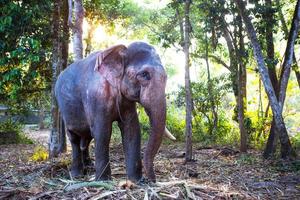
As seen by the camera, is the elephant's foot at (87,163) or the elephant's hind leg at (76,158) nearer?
the elephant's hind leg at (76,158)

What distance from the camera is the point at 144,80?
5.16 metres

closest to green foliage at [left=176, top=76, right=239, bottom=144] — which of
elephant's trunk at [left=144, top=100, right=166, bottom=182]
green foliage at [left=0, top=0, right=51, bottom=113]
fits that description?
green foliage at [left=0, top=0, right=51, bottom=113]

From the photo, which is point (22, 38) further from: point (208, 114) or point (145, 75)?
point (208, 114)

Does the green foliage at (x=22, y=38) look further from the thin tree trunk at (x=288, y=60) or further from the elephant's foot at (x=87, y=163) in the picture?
the thin tree trunk at (x=288, y=60)

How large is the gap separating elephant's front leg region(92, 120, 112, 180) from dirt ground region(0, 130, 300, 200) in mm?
254

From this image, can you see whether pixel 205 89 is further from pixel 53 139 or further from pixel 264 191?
pixel 264 191

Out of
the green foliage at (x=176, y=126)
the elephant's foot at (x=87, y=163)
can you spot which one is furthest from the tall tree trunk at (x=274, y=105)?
the green foliage at (x=176, y=126)

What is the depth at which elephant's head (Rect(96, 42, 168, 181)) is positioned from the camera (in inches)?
197

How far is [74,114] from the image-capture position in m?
6.59

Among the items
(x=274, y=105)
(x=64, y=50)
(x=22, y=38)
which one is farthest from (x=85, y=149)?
(x=64, y=50)

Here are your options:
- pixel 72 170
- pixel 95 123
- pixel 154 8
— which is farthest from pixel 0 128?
pixel 95 123

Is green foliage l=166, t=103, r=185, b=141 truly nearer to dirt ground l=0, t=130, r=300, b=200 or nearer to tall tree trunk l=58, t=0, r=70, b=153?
dirt ground l=0, t=130, r=300, b=200

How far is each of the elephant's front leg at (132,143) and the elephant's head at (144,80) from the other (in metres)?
0.49

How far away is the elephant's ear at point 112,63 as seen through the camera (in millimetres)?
5497
